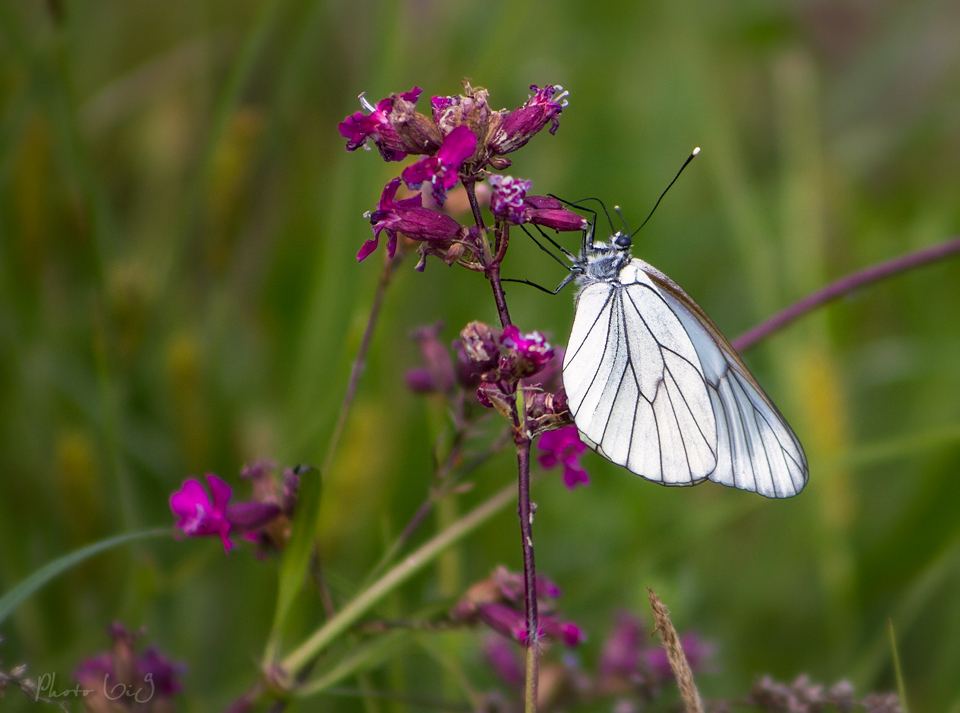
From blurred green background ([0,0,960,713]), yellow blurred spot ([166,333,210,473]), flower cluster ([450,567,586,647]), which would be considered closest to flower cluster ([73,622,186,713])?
blurred green background ([0,0,960,713])

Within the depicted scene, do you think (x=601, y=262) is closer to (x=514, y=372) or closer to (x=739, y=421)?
(x=739, y=421)

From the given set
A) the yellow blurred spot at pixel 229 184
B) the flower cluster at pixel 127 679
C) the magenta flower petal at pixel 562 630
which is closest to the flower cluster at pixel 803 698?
the magenta flower petal at pixel 562 630

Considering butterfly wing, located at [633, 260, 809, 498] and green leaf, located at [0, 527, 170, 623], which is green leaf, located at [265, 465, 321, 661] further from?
butterfly wing, located at [633, 260, 809, 498]

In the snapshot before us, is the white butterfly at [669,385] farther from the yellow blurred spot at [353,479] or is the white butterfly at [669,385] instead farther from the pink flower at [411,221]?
the yellow blurred spot at [353,479]

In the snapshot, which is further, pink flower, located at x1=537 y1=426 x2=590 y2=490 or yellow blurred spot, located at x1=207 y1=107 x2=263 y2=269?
yellow blurred spot, located at x1=207 y1=107 x2=263 y2=269

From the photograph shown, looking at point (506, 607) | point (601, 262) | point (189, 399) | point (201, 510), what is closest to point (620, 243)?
point (601, 262)

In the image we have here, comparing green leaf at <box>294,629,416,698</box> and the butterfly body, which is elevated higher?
the butterfly body
